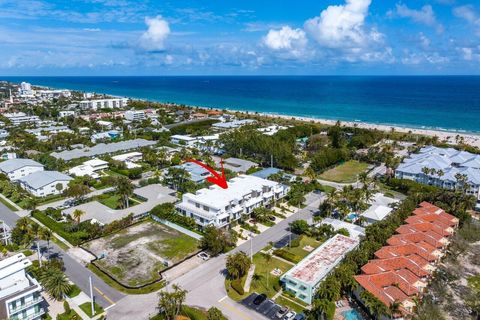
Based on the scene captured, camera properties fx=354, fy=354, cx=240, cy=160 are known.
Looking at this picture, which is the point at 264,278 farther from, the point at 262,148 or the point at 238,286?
the point at 262,148

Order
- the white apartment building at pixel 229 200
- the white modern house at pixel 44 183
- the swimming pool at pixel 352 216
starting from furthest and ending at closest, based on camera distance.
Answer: the white modern house at pixel 44 183 < the swimming pool at pixel 352 216 < the white apartment building at pixel 229 200

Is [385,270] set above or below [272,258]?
above

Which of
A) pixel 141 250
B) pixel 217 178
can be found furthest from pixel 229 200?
pixel 217 178

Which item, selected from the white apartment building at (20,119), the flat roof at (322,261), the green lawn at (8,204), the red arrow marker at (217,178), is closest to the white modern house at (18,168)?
the green lawn at (8,204)

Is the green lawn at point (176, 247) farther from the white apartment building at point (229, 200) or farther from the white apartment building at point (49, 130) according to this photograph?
the white apartment building at point (49, 130)

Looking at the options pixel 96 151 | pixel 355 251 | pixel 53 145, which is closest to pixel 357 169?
pixel 355 251

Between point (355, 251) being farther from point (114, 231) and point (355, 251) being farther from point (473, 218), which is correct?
point (114, 231)
